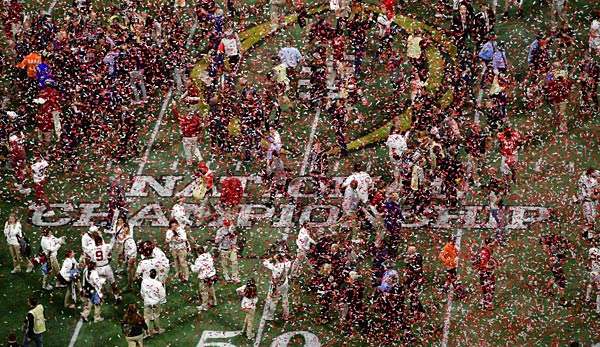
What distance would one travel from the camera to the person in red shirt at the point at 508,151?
37719mm

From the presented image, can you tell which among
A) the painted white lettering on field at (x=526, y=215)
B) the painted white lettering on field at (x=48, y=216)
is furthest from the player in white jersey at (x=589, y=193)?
the painted white lettering on field at (x=48, y=216)

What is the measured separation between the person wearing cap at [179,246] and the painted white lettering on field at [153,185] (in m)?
3.49

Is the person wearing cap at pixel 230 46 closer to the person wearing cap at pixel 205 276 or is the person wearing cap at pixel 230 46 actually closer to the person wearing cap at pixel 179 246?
the person wearing cap at pixel 179 246

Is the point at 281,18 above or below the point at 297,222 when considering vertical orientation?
above

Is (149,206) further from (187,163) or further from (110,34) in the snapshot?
(110,34)

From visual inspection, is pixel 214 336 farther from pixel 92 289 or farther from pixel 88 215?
pixel 88 215

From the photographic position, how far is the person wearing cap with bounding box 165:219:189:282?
116 ft

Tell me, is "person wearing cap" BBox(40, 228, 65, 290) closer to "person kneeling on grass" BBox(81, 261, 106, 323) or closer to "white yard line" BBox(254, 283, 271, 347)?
"person kneeling on grass" BBox(81, 261, 106, 323)

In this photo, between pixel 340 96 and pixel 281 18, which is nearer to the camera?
pixel 340 96

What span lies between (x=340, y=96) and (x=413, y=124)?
242 cm

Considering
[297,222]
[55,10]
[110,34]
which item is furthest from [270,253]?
[55,10]

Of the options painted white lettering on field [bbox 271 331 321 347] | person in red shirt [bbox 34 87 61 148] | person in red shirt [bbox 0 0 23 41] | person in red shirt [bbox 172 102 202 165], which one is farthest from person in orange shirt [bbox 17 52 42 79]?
painted white lettering on field [bbox 271 331 321 347]

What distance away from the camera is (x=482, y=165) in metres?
39.6

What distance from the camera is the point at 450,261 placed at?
115ft
